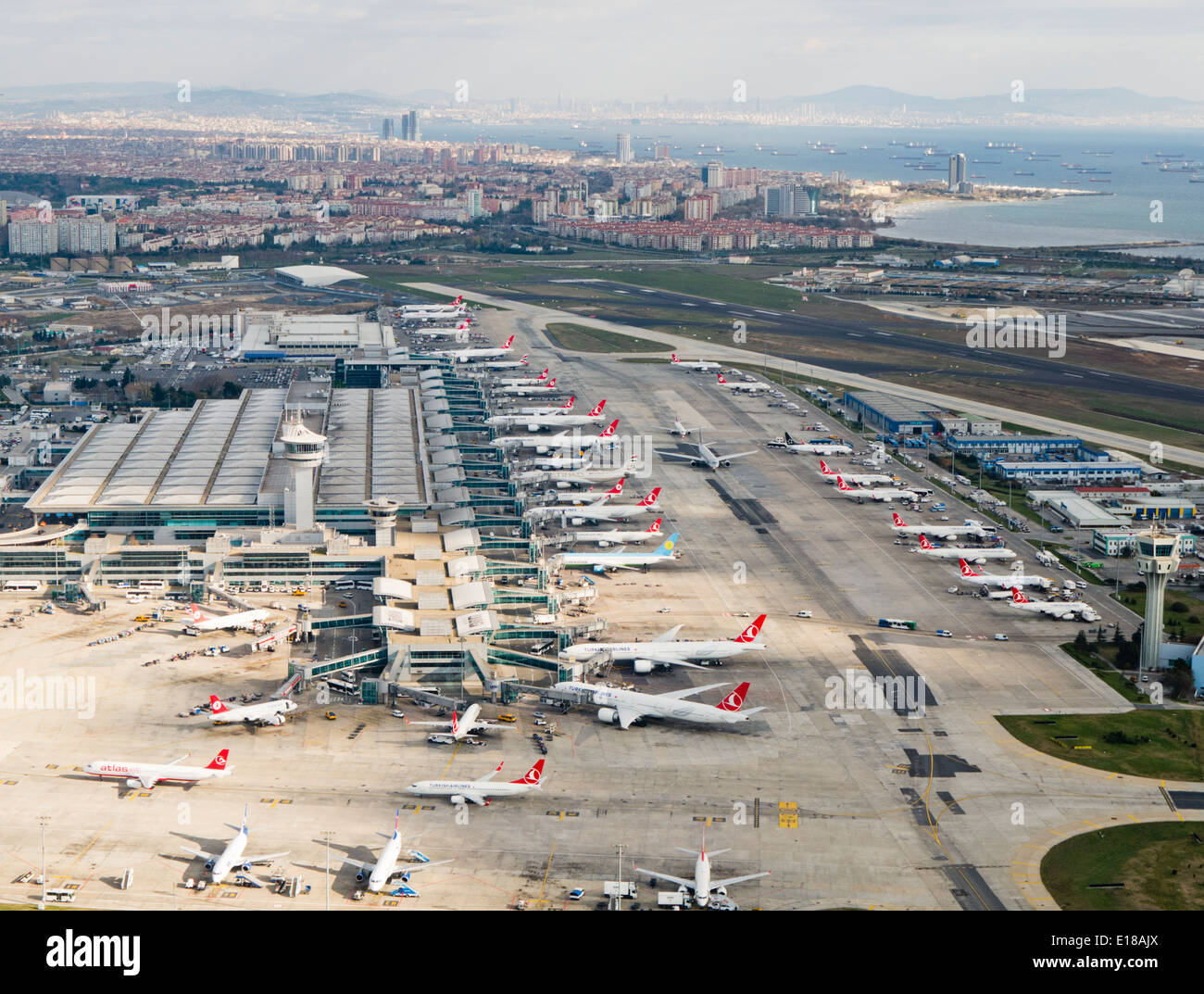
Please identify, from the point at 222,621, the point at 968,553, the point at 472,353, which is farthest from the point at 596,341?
the point at 222,621

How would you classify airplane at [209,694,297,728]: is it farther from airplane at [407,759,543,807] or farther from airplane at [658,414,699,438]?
airplane at [658,414,699,438]

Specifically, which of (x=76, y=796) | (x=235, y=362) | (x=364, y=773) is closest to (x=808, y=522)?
(x=364, y=773)

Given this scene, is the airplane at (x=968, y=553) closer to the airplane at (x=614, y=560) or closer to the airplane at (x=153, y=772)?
the airplane at (x=614, y=560)

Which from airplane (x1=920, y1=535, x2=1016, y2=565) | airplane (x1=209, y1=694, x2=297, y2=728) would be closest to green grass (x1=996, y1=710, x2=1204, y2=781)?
airplane (x1=920, y1=535, x2=1016, y2=565)

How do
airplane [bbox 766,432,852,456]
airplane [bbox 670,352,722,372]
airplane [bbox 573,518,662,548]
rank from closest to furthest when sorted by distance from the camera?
airplane [bbox 573,518,662,548], airplane [bbox 766,432,852,456], airplane [bbox 670,352,722,372]

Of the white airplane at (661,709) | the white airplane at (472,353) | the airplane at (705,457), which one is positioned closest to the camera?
the white airplane at (661,709)

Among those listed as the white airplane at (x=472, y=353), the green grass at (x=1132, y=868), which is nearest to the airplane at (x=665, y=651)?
the green grass at (x=1132, y=868)
